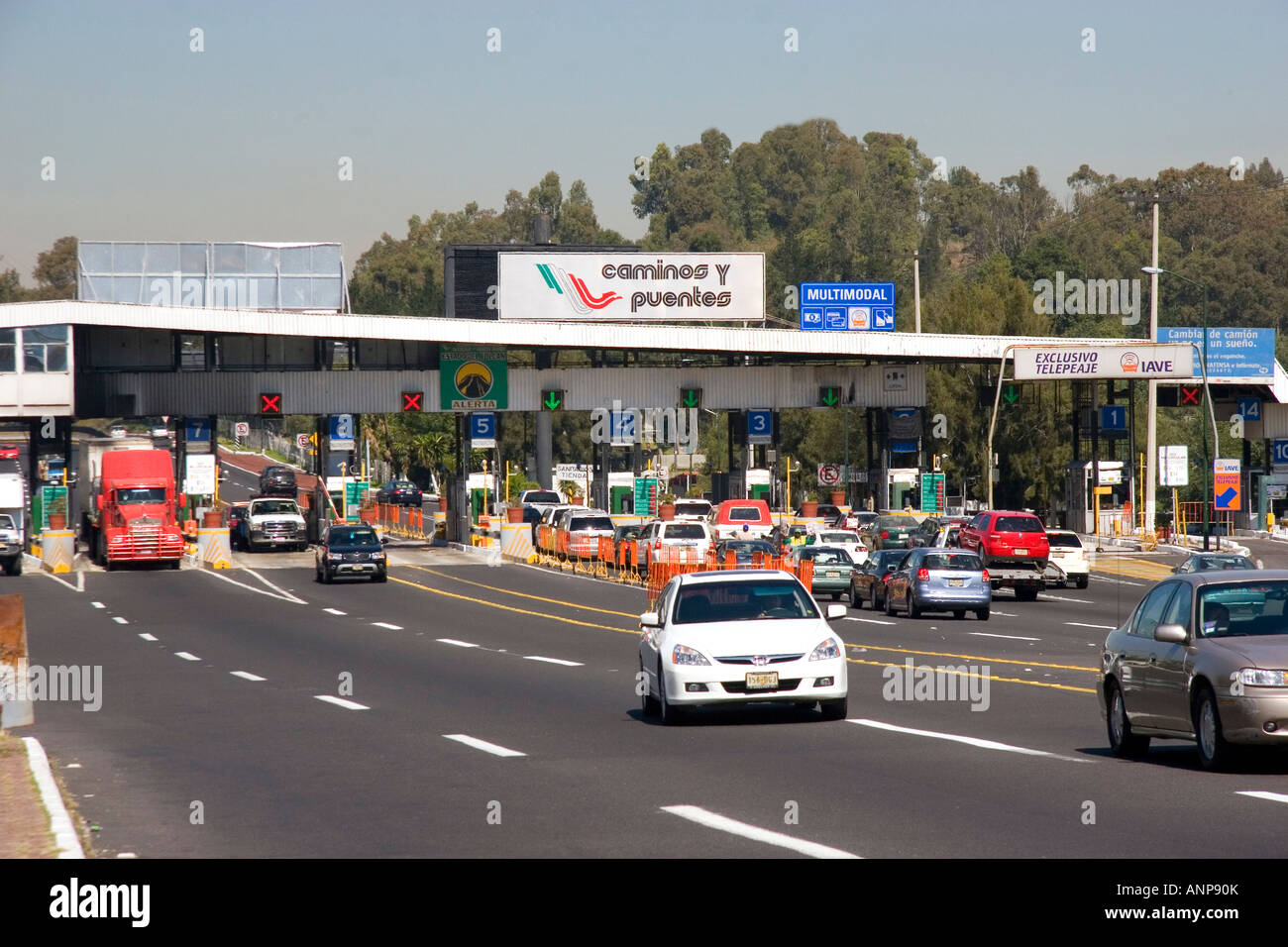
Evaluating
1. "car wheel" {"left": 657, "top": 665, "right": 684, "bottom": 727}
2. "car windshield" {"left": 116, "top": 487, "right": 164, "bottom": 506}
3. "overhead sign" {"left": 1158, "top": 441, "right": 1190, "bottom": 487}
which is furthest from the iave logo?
"car wheel" {"left": 657, "top": 665, "right": 684, "bottom": 727}

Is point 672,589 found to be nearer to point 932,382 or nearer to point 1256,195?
point 932,382

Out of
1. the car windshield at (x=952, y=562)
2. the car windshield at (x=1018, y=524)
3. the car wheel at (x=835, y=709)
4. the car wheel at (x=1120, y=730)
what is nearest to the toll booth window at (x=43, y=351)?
the car windshield at (x=1018, y=524)

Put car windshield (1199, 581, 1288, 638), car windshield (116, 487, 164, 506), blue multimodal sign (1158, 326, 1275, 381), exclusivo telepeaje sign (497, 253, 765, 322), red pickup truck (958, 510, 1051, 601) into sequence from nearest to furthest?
car windshield (1199, 581, 1288, 638), red pickup truck (958, 510, 1051, 601), car windshield (116, 487, 164, 506), exclusivo telepeaje sign (497, 253, 765, 322), blue multimodal sign (1158, 326, 1275, 381)

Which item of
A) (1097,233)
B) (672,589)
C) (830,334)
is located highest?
(1097,233)

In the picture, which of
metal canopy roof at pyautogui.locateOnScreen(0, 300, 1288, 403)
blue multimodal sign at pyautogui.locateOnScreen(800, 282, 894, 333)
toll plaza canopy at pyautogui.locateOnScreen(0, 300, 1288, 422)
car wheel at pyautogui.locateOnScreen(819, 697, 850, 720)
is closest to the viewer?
car wheel at pyautogui.locateOnScreen(819, 697, 850, 720)

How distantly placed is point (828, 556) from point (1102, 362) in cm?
2940

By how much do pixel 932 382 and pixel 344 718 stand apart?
81.9 m

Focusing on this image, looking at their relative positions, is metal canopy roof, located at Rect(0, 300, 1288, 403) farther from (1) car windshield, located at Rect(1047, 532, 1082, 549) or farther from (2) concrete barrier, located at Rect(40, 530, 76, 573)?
(1) car windshield, located at Rect(1047, 532, 1082, 549)

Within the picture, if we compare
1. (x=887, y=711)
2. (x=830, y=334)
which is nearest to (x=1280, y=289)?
(x=830, y=334)

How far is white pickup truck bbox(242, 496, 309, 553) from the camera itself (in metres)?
66.4

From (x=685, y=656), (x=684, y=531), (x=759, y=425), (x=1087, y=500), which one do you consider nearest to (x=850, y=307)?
(x=759, y=425)

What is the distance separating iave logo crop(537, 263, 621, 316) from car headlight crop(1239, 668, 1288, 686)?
62.6 metres

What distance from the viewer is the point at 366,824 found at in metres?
11.8

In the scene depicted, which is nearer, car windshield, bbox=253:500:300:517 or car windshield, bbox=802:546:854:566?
car windshield, bbox=802:546:854:566
